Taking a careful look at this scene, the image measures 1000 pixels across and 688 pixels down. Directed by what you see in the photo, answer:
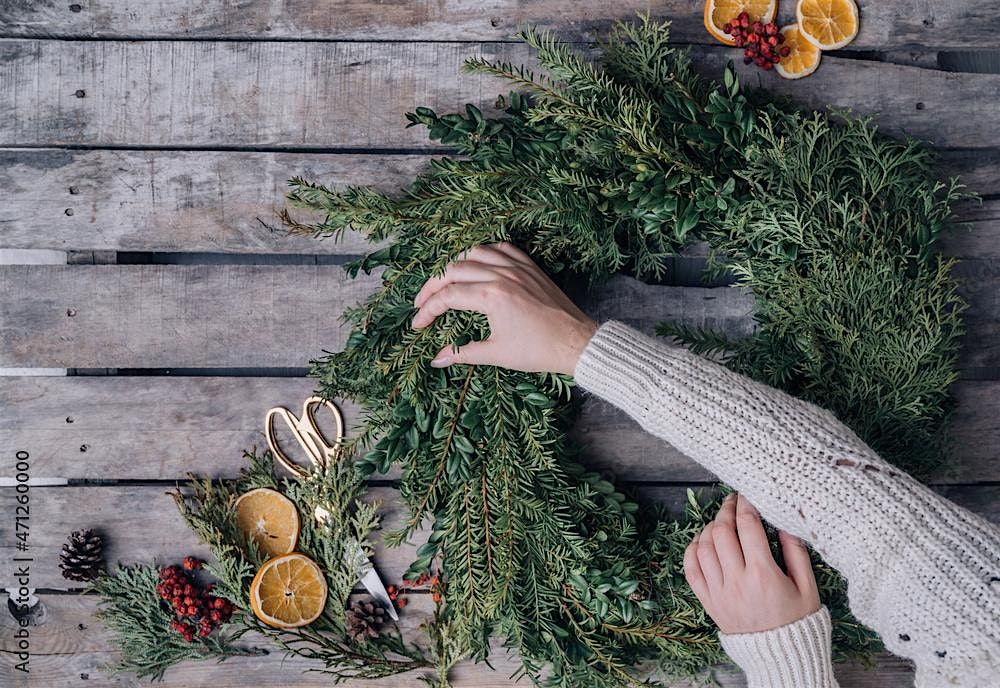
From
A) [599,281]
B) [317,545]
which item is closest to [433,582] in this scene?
[317,545]

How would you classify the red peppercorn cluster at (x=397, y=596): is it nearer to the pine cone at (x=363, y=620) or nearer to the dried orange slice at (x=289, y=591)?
the pine cone at (x=363, y=620)

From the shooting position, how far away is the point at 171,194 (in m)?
1.70

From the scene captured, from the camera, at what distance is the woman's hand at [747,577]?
4.36 feet

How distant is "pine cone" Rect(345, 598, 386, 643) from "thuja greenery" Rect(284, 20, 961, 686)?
222mm

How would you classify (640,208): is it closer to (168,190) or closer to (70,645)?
(168,190)

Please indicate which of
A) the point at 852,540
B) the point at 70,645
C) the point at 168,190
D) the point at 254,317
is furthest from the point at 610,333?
the point at 70,645

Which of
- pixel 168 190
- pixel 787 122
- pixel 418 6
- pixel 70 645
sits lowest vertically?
pixel 70 645

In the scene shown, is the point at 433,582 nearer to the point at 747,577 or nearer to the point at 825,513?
the point at 747,577

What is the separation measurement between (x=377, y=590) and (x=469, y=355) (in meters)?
0.68

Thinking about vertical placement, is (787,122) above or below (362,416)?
above

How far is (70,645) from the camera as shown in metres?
1.76

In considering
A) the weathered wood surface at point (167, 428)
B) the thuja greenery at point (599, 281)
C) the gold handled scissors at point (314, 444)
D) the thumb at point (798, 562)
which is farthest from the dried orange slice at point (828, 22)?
the gold handled scissors at point (314, 444)

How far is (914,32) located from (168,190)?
1778 mm

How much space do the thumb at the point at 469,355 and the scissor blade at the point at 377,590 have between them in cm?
59
